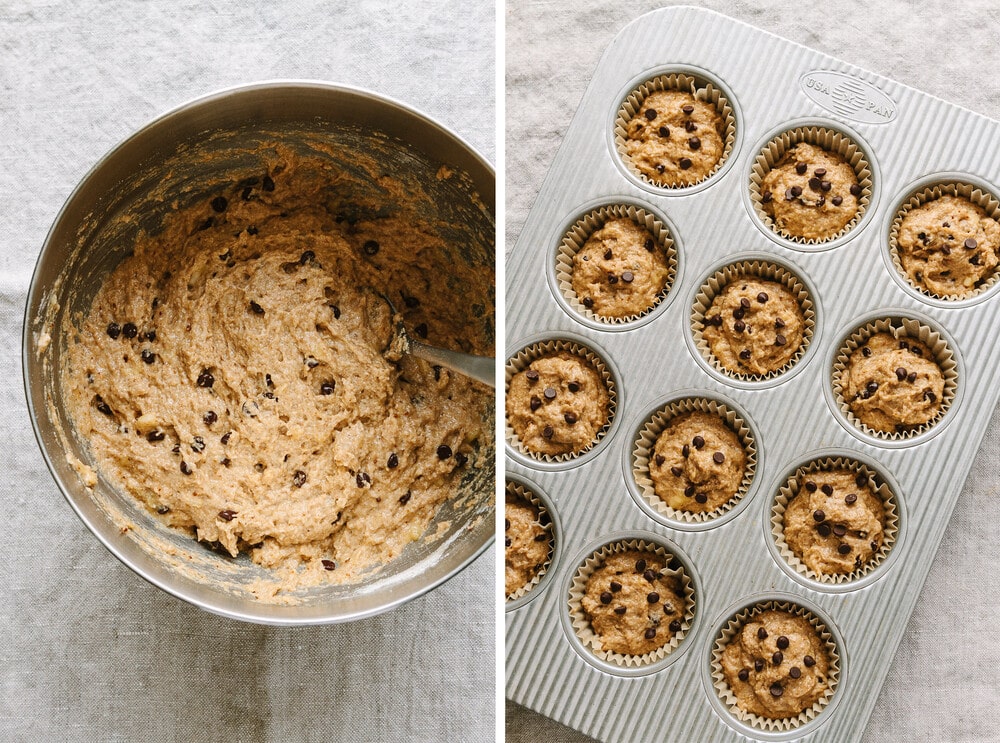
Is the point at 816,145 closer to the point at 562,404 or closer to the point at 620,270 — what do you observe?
the point at 620,270

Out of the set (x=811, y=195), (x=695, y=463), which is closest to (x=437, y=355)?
(x=695, y=463)

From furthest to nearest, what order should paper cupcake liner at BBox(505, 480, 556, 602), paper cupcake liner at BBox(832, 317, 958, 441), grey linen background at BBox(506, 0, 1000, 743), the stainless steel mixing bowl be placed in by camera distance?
grey linen background at BBox(506, 0, 1000, 743)
paper cupcake liner at BBox(832, 317, 958, 441)
paper cupcake liner at BBox(505, 480, 556, 602)
the stainless steel mixing bowl

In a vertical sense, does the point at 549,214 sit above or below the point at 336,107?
below

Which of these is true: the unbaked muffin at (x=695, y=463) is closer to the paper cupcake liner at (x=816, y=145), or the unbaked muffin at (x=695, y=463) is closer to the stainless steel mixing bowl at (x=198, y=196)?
the stainless steel mixing bowl at (x=198, y=196)

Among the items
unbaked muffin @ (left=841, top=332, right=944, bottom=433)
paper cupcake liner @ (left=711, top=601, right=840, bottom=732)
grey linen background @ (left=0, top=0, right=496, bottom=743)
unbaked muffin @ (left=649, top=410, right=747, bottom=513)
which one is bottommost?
grey linen background @ (left=0, top=0, right=496, bottom=743)

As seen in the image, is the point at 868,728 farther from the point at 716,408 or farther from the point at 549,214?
the point at 549,214

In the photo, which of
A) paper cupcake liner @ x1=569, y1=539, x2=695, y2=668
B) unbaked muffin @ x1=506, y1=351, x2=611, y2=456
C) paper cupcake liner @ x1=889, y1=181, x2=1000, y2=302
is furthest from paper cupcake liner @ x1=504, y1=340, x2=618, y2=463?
paper cupcake liner @ x1=889, y1=181, x2=1000, y2=302

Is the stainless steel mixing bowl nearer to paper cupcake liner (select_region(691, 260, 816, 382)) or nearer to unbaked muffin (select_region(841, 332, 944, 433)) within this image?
paper cupcake liner (select_region(691, 260, 816, 382))

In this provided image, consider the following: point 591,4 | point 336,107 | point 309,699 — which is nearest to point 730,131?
point 591,4
